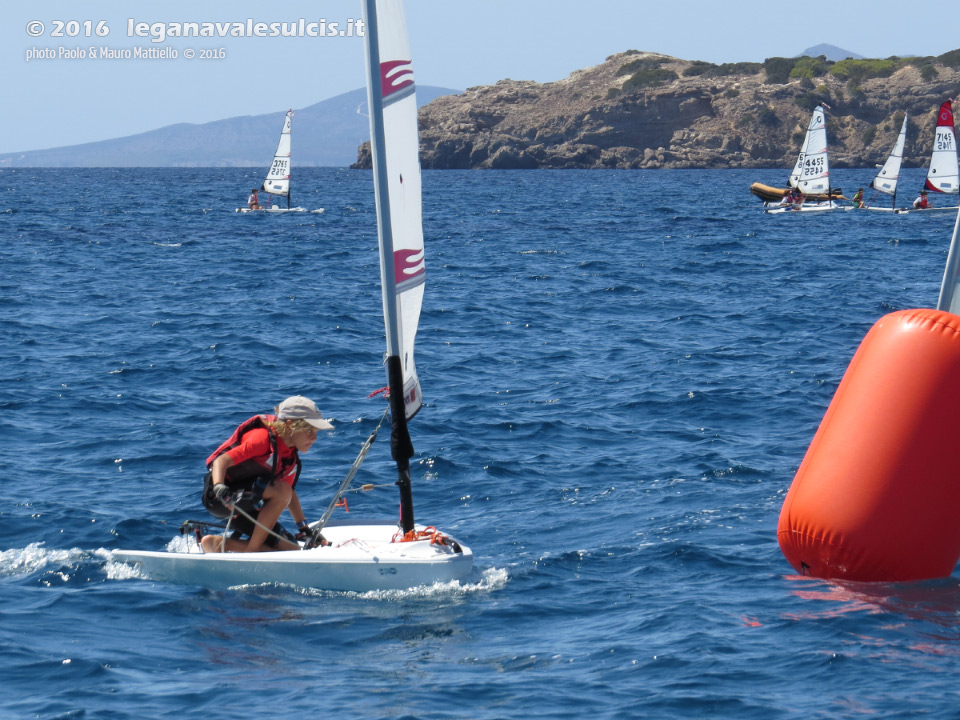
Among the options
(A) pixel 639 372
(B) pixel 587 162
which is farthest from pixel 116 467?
(B) pixel 587 162

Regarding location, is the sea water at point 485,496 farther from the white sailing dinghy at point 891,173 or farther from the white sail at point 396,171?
the white sailing dinghy at point 891,173

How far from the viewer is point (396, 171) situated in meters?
8.88

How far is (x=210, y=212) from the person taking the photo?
61125 mm

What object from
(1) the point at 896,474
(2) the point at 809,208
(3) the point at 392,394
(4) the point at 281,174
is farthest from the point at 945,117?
(3) the point at 392,394

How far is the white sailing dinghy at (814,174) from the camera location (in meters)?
54.3

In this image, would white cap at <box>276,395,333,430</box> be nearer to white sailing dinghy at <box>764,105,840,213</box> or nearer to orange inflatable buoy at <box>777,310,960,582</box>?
orange inflatable buoy at <box>777,310,960,582</box>

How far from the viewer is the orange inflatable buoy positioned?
342 inches

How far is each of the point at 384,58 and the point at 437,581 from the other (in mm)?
4084

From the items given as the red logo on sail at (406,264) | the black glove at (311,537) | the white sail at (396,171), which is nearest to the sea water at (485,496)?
the black glove at (311,537)

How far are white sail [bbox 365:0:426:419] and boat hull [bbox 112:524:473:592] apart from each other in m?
1.15

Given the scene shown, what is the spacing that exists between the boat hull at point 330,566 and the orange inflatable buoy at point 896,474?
9.29 feet

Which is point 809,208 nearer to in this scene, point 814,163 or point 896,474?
point 814,163

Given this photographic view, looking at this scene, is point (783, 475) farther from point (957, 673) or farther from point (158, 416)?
point (158, 416)

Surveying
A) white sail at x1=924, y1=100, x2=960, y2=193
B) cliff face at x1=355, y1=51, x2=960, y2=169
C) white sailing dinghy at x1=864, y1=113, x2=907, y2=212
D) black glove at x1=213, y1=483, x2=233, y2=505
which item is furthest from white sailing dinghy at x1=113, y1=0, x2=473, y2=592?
cliff face at x1=355, y1=51, x2=960, y2=169
